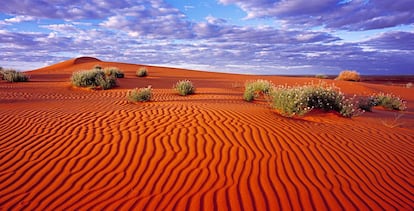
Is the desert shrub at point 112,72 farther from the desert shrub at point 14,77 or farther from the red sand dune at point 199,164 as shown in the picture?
the red sand dune at point 199,164

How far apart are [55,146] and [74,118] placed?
2.20 m

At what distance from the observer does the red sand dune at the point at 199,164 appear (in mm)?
3730

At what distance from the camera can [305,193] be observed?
3912 millimetres

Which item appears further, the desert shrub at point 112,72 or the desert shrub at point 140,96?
the desert shrub at point 112,72

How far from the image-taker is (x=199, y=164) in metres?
4.70

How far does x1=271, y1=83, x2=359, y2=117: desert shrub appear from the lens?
8.25 metres

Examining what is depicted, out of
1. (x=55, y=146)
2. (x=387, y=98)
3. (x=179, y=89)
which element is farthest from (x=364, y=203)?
(x=387, y=98)

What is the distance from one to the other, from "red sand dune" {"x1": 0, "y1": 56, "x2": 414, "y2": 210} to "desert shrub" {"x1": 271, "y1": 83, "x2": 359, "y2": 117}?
35.4 inches

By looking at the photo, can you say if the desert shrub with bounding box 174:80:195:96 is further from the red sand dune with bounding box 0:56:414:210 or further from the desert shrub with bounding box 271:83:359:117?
the red sand dune with bounding box 0:56:414:210

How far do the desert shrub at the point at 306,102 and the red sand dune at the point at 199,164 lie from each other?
899 millimetres

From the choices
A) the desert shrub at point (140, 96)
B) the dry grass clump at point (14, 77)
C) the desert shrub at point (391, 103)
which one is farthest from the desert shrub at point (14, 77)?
the desert shrub at point (391, 103)

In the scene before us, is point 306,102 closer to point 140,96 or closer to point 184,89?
point 140,96

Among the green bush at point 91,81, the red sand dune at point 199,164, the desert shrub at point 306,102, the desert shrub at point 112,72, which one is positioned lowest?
the red sand dune at point 199,164

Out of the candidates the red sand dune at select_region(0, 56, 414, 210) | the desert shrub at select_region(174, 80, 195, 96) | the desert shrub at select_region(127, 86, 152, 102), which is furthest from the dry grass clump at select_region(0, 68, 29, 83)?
the red sand dune at select_region(0, 56, 414, 210)
